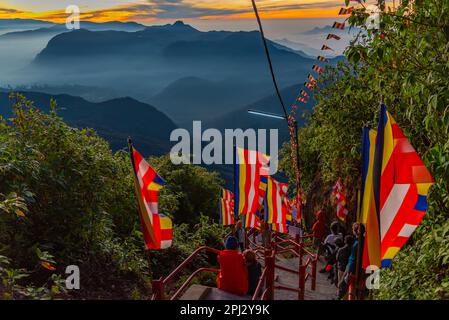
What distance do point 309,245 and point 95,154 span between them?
11892 mm

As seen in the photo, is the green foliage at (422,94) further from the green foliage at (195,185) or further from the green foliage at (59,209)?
the green foliage at (195,185)

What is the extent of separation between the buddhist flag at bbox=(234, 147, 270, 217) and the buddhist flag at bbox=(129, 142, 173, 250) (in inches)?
149

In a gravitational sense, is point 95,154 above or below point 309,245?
above

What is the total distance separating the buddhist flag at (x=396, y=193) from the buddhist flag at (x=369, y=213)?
0.11m

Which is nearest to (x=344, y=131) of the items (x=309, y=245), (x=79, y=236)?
(x=309, y=245)

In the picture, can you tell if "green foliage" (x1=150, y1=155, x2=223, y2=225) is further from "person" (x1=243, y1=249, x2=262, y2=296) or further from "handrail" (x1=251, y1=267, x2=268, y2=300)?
"handrail" (x1=251, y1=267, x2=268, y2=300)

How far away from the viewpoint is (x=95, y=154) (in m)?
11.2

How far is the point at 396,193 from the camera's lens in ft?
18.7

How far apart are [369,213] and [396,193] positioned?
420 millimetres

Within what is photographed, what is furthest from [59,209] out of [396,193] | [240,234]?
[396,193]

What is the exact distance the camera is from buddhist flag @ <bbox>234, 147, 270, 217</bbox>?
1154 centimetres

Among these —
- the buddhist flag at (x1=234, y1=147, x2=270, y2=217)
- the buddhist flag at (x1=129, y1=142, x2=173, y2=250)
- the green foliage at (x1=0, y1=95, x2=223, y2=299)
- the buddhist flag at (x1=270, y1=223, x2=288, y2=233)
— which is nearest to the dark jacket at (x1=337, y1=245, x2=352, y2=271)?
the buddhist flag at (x1=234, y1=147, x2=270, y2=217)

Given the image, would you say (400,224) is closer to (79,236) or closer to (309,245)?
(79,236)

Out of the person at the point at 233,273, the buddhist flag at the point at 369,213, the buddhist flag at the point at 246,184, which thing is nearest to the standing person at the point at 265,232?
the buddhist flag at the point at 246,184
